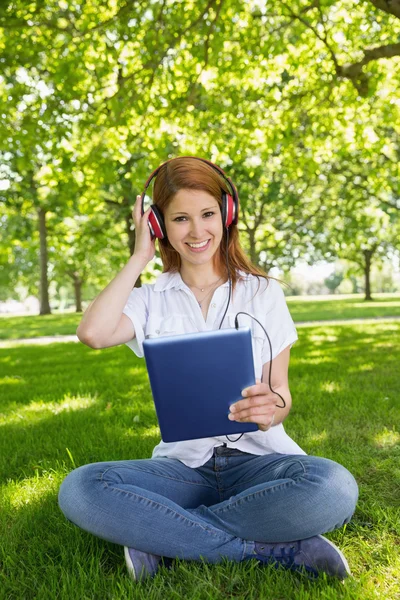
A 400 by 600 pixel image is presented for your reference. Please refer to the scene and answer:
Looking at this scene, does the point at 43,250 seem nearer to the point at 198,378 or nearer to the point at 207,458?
the point at 207,458

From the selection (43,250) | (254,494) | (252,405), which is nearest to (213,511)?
(254,494)

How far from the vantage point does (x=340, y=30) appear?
32.5 feet

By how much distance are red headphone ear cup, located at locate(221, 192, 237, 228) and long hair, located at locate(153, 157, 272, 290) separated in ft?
0.14

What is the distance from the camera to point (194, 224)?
2.81 m

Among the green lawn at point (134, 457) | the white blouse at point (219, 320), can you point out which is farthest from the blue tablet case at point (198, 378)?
the green lawn at point (134, 457)

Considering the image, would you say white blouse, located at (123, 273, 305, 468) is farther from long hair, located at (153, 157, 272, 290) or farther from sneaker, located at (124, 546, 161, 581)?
sneaker, located at (124, 546, 161, 581)

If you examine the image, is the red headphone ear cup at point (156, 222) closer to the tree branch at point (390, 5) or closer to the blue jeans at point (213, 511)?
the blue jeans at point (213, 511)

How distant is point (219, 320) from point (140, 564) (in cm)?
115

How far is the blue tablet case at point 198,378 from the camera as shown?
2199 millimetres

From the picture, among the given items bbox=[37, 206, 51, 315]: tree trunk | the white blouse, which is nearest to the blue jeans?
the white blouse

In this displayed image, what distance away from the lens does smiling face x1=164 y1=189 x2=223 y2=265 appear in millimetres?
2814

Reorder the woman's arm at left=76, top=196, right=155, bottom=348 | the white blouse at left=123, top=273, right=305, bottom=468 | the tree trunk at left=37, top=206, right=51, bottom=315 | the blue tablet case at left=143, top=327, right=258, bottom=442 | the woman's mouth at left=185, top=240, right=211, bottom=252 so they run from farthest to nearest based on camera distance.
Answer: the tree trunk at left=37, top=206, right=51, bottom=315, the woman's mouth at left=185, top=240, right=211, bottom=252, the white blouse at left=123, top=273, right=305, bottom=468, the woman's arm at left=76, top=196, right=155, bottom=348, the blue tablet case at left=143, top=327, right=258, bottom=442

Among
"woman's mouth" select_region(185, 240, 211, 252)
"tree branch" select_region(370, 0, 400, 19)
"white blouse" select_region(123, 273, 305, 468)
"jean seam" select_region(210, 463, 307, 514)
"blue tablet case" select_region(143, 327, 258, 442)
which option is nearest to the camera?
"blue tablet case" select_region(143, 327, 258, 442)

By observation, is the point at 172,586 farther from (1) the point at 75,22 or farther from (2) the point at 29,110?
(1) the point at 75,22
